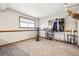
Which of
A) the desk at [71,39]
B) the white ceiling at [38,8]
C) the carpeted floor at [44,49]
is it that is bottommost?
the carpeted floor at [44,49]

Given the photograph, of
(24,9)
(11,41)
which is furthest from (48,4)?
(11,41)

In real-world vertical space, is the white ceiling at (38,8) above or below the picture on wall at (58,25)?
above

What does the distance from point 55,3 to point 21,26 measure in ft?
2.99

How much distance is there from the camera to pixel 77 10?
1.80 metres

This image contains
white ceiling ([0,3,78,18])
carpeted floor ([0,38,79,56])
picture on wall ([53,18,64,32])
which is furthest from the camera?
carpeted floor ([0,38,79,56])

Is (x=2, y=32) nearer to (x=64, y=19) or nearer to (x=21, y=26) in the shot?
(x=21, y=26)

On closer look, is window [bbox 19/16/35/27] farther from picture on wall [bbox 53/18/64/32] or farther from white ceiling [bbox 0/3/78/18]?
picture on wall [bbox 53/18/64/32]

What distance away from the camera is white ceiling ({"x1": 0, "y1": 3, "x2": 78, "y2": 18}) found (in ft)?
5.96

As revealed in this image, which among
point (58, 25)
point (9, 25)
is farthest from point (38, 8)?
point (9, 25)

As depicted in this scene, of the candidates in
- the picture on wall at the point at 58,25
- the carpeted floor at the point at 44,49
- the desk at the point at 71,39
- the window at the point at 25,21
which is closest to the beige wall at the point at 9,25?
the window at the point at 25,21

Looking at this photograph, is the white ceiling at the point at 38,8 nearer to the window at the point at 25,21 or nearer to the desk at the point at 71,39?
the window at the point at 25,21

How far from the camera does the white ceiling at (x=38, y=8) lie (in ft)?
5.96

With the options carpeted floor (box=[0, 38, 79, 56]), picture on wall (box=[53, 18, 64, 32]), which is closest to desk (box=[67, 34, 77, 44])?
carpeted floor (box=[0, 38, 79, 56])

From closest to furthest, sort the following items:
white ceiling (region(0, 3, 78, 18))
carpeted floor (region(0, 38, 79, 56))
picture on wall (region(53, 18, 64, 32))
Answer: white ceiling (region(0, 3, 78, 18))
picture on wall (region(53, 18, 64, 32))
carpeted floor (region(0, 38, 79, 56))
